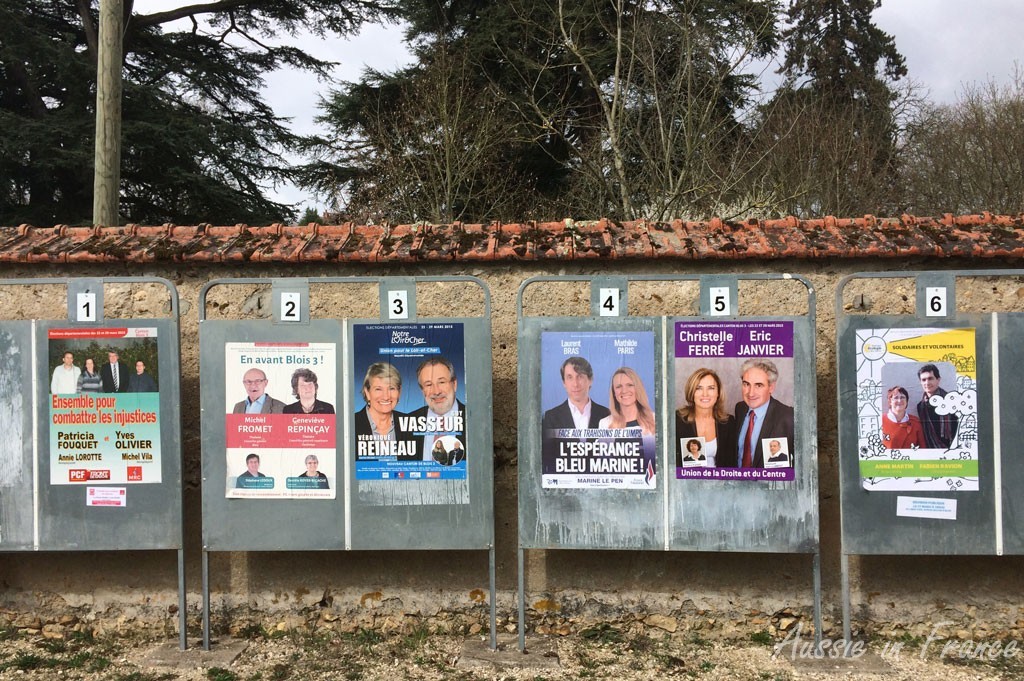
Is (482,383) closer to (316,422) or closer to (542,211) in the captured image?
(316,422)

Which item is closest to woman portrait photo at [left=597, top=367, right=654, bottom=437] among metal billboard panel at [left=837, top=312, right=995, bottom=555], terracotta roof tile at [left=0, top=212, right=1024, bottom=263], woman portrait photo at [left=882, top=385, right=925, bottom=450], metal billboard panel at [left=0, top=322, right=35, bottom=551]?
terracotta roof tile at [left=0, top=212, right=1024, bottom=263]

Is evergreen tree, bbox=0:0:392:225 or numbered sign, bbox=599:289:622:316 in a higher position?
evergreen tree, bbox=0:0:392:225

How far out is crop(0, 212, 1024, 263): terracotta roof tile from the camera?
17.1 feet

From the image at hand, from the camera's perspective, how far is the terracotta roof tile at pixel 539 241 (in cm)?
521

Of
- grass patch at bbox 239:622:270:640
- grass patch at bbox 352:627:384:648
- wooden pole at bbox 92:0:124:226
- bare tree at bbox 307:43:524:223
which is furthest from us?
bare tree at bbox 307:43:524:223

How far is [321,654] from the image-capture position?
199 inches

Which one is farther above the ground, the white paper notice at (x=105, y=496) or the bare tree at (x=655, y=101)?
the bare tree at (x=655, y=101)

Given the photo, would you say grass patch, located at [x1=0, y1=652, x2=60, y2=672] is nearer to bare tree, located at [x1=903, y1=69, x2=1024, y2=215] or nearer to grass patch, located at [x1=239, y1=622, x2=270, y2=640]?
grass patch, located at [x1=239, y1=622, x2=270, y2=640]

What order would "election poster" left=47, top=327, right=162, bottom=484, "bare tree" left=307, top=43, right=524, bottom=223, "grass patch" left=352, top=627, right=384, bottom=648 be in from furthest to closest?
1. "bare tree" left=307, top=43, right=524, bottom=223
2. "grass patch" left=352, top=627, right=384, bottom=648
3. "election poster" left=47, top=327, right=162, bottom=484

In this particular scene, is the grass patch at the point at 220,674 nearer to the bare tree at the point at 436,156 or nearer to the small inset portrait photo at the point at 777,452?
the small inset portrait photo at the point at 777,452

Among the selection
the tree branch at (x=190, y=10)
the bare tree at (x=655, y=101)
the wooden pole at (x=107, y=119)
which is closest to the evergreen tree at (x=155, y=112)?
the tree branch at (x=190, y=10)

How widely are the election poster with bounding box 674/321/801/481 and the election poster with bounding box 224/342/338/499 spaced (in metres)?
2.20

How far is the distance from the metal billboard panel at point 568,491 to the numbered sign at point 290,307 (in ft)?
4.58

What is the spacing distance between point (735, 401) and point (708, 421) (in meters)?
0.21
